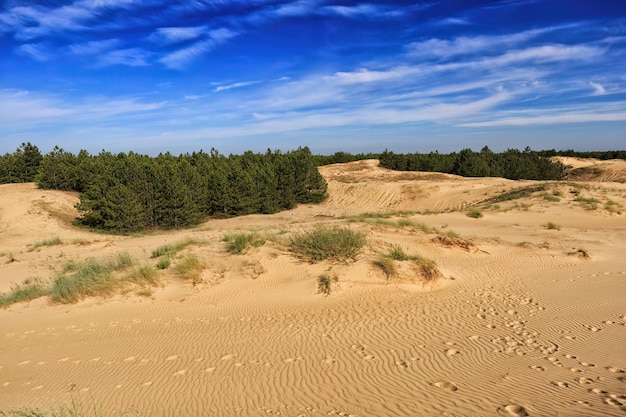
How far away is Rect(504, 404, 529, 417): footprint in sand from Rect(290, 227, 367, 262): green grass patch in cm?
545

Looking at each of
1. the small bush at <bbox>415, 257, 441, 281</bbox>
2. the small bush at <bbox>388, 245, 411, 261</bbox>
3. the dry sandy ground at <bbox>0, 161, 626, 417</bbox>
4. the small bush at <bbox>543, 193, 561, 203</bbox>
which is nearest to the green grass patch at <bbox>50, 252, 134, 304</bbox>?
the dry sandy ground at <bbox>0, 161, 626, 417</bbox>

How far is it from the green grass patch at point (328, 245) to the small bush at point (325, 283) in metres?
0.87

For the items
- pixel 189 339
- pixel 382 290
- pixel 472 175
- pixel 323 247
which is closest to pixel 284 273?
pixel 323 247

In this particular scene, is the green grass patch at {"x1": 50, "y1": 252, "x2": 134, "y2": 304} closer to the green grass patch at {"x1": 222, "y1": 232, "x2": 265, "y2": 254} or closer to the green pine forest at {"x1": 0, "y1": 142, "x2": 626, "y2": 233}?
the green grass patch at {"x1": 222, "y1": 232, "x2": 265, "y2": 254}

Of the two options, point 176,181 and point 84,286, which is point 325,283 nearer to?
point 84,286

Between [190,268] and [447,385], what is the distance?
6.05m

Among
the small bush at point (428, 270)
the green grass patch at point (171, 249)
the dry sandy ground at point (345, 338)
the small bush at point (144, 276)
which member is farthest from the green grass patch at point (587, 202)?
the small bush at point (144, 276)

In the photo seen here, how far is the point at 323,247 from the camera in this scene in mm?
9625

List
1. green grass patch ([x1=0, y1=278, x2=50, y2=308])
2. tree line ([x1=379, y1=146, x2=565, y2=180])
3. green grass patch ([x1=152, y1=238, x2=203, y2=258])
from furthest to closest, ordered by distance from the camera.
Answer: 1. tree line ([x1=379, y1=146, x2=565, y2=180])
2. green grass patch ([x1=152, y1=238, x2=203, y2=258])
3. green grass patch ([x1=0, y1=278, x2=50, y2=308])

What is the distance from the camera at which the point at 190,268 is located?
9.09m

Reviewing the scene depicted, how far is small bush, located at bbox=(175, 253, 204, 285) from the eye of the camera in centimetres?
888

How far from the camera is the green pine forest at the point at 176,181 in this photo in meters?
21.9

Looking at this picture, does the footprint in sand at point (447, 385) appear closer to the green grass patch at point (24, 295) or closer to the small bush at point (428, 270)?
the small bush at point (428, 270)

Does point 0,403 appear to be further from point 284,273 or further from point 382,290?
point 382,290
